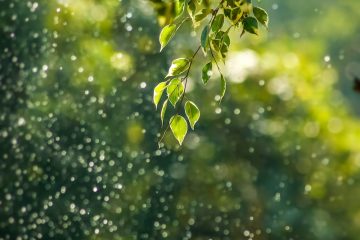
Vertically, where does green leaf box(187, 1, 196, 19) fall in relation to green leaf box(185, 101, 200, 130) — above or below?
above

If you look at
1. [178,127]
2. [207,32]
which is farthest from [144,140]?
[207,32]

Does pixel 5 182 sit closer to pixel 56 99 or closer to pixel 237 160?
pixel 56 99

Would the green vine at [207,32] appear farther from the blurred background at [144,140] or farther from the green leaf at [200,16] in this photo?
the blurred background at [144,140]

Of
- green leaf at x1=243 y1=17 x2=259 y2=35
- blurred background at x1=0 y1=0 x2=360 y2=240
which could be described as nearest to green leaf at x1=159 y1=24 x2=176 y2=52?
green leaf at x1=243 y1=17 x2=259 y2=35

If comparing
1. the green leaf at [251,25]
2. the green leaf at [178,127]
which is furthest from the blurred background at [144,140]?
the green leaf at [251,25]

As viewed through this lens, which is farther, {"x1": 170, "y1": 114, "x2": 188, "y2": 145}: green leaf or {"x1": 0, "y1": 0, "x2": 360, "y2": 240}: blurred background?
{"x1": 0, "y1": 0, "x2": 360, "y2": 240}: blurred background

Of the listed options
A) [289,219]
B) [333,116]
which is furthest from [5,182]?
[333,116]

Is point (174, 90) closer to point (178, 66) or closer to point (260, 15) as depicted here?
point (178, 66)

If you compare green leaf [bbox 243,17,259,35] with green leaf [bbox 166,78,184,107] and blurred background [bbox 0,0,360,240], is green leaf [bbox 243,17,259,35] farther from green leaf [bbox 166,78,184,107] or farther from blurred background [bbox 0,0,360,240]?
blurred background [bbox 0,0,360,240]
